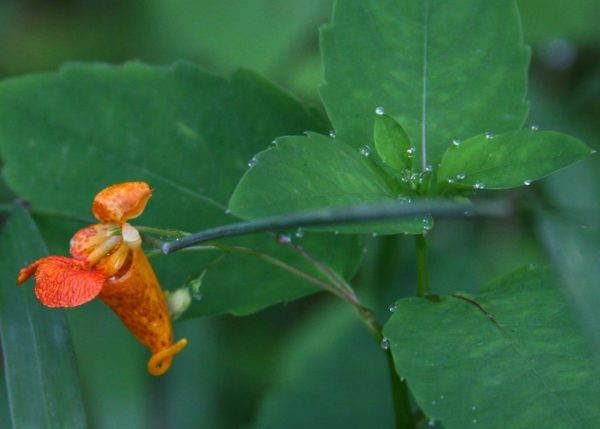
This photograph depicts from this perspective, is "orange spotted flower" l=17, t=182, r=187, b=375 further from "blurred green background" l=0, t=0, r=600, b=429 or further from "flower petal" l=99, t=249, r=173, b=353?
"blurred green background" l=0, t=0, r=600, b=429

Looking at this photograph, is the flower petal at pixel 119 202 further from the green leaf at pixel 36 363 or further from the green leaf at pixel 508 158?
the green leaf at pixel 508 158

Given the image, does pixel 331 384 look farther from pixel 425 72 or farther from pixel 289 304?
pixel 425 72

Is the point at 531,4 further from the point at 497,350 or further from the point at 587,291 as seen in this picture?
the point at 587,291

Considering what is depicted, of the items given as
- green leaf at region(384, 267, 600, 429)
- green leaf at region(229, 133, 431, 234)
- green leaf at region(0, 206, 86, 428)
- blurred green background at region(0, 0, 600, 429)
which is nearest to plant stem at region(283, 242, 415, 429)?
green leaf at region(384, 267, 600, 429)

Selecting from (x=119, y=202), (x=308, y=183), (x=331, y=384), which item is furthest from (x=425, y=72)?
(x=331, y=384)

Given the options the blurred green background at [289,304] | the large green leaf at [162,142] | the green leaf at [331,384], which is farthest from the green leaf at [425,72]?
the green leaf at [331,384]

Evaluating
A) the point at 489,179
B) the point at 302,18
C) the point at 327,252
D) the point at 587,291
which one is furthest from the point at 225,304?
the point at 302,18
